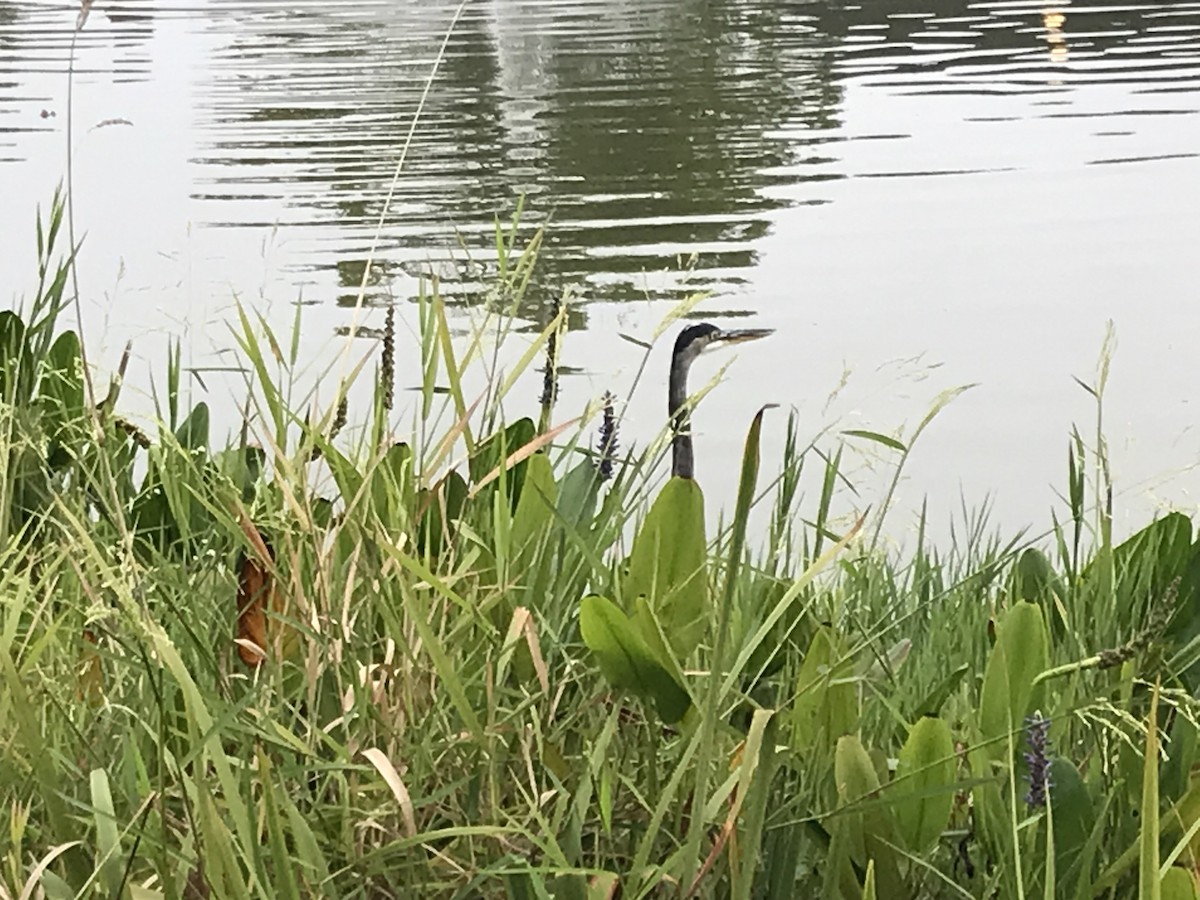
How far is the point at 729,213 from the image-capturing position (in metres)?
5.08

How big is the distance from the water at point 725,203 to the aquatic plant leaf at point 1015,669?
26 centimetres

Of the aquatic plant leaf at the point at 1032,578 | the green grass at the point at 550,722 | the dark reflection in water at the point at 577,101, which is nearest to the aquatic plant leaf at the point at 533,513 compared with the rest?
the green grass at the point at 550,722

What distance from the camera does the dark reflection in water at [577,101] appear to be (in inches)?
190

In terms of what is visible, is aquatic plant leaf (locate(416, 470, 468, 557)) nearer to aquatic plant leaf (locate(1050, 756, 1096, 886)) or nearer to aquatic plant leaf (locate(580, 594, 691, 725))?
aquatic plant leaf (locate(580, 594, 691, 725))

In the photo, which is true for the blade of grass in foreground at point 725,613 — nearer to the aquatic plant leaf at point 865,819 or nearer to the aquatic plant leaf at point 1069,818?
the aquatic plant leaf at point 865,819

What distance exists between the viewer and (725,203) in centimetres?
522

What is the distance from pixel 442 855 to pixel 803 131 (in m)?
5.55

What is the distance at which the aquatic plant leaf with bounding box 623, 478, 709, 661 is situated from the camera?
1.47m

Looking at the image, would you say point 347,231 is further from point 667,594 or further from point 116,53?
point 116,53

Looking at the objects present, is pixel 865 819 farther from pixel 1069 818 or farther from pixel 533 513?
pixel 533 513

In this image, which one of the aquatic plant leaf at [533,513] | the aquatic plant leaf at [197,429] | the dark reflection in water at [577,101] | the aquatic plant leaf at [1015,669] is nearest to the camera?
the aquatic plant leaf at [1015,669]

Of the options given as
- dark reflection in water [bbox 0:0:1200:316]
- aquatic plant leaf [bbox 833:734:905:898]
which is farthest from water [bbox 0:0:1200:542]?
aquatic plant leaf [bbox 833:734:905:898]

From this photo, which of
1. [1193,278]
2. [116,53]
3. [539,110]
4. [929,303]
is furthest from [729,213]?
[116,53]

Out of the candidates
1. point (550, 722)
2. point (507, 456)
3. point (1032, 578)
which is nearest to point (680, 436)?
point (507, 456)
